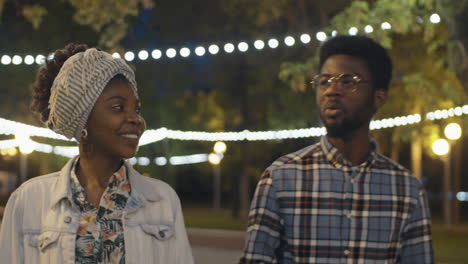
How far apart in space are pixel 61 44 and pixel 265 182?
64.8ft

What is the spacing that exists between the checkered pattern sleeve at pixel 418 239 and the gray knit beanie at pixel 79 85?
1.37 meters

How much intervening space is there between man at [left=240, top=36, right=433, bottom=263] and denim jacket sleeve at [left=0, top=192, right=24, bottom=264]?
0.98 m

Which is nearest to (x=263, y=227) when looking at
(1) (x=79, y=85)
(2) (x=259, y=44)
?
(1) (x=79, y=85)

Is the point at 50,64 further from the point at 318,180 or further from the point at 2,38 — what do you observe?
the point at 2,38

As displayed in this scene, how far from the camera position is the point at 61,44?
23359 mm

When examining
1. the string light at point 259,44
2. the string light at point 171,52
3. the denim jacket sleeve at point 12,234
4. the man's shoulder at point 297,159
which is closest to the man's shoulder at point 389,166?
the man's shoulder at point 297,159

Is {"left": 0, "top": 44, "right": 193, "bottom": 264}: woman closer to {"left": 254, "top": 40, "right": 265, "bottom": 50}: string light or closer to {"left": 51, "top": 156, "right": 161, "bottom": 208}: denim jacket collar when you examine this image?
{"left": 51, "top": 156, "right": 161, "bottom": 208}: denim jacket collar

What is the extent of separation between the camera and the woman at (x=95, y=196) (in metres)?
3.66

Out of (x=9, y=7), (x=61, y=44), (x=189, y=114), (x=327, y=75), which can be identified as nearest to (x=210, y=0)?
(x=61, y=44)

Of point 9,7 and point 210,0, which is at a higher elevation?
point 210,0

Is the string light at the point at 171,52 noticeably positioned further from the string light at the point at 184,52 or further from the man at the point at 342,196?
the man at the point at 342,196

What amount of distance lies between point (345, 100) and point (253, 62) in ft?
83.4

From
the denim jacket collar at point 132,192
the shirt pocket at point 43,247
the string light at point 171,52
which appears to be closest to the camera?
the shirt pocket at point 43,247

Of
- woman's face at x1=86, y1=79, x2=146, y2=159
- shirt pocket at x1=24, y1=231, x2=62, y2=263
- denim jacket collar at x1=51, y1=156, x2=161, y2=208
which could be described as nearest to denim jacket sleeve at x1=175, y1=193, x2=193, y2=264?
denim jacket collar at x1=51, y1=156, x2=161, y2=208
